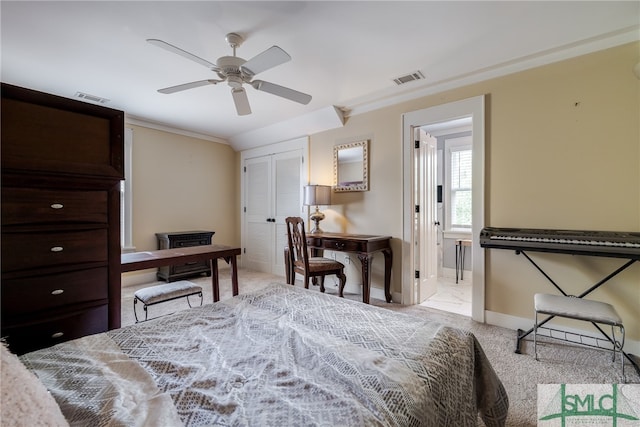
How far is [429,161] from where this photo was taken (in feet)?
11.8

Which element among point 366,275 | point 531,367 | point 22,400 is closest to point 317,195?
point 366,275

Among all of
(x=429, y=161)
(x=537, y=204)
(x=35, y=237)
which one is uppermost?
(x=429, y=161)

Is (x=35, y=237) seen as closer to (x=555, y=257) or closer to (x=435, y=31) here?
(x=435, y=31)

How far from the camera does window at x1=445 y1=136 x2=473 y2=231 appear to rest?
4.47 m

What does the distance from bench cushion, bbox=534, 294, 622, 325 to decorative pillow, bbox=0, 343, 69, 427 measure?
2588mm

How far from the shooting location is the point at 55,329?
5.24 ft

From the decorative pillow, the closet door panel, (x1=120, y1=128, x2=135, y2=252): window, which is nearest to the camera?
the decorative pillow

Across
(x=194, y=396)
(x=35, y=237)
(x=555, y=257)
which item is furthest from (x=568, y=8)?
(x=35, y=237)

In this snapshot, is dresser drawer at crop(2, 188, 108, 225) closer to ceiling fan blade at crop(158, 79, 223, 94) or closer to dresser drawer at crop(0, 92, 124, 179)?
dresser drawer at crop(0, 92, 124, 179)

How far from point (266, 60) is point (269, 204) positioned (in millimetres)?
3216

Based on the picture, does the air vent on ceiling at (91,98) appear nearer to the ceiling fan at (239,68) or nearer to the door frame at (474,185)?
the ceiling fan at (239,68)

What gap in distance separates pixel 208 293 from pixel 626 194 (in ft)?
14.2

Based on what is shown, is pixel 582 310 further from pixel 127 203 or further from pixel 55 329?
pixel 127 203

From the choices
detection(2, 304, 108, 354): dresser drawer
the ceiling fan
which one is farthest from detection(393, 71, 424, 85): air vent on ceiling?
detection(2, 304, 108, 354): dresser drawer
